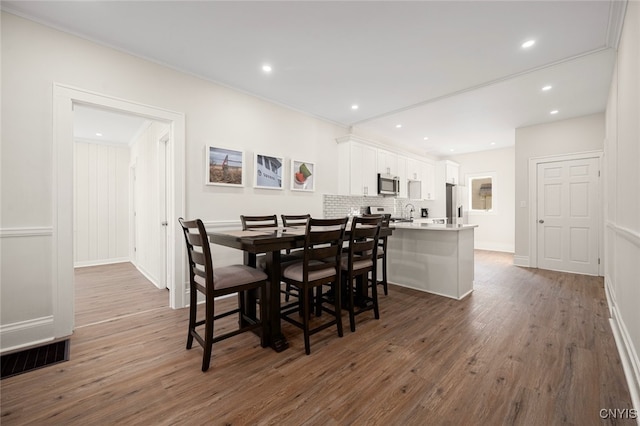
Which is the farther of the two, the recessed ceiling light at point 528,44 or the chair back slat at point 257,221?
the chair back slat at point 257,221

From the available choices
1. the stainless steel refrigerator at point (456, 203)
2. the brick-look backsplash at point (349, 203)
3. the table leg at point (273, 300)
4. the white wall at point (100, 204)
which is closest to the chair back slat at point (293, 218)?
the brick-look backsplash at point (349, 203)

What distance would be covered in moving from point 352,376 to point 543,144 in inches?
222

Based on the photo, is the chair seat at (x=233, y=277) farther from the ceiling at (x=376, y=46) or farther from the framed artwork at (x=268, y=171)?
the ceiling at (x=376, y=46)

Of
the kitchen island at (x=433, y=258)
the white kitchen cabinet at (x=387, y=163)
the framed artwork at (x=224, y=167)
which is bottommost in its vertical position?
the kitchen island at (x=433, y=258)

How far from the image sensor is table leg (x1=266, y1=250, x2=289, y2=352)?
84.9 inches

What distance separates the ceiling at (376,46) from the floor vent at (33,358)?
2733mm

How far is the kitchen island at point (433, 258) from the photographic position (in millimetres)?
3242

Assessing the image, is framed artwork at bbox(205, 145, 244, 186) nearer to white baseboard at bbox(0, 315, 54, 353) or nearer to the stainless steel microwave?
white baseboard at bbox(0, 315, 54, 353)

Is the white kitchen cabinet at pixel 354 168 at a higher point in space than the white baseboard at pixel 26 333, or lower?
higher

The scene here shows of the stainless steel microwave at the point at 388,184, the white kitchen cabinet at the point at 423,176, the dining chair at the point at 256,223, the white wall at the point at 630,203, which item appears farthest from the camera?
the white kitchen cabinet at the point at 423,176

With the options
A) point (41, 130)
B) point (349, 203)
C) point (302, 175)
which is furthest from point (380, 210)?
Answer: point (41, 130)

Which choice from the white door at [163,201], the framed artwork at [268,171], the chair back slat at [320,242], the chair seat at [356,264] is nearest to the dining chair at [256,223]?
the framed artwork at [268,171]

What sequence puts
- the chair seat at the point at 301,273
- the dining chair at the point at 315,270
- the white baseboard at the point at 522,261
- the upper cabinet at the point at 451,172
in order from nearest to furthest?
the dining chair at the point at 315,270 < the chair seat at the point at 301,273 < the white baseboard at the point at 522,261 < the upper cabinet at the point at 451,172

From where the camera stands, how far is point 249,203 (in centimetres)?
369
